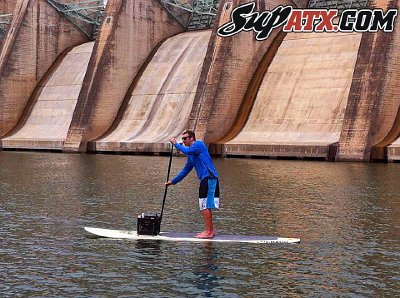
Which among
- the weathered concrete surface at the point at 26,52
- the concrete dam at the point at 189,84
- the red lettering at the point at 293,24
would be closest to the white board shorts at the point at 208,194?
the concrete dam at the point at 189,84

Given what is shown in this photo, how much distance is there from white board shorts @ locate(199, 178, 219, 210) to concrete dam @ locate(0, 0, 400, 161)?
2212 cm

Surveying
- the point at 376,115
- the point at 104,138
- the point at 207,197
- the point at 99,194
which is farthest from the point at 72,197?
the point at 104,138

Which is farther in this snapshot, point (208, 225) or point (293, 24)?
point (293, 24)

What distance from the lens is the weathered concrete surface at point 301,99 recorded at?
1449 inches

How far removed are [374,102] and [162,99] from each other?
1744 cm

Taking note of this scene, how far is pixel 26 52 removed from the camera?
A: 2238 inches

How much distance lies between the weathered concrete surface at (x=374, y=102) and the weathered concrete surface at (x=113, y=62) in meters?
18.0

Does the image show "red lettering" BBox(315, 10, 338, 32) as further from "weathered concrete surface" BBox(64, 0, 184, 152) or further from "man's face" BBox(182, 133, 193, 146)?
"man's face" BBox(182, 133, 193, 146)

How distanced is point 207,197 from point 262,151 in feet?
82.1

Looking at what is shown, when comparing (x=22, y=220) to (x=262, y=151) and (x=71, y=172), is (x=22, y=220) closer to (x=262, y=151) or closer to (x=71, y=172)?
(x=71, y=172)

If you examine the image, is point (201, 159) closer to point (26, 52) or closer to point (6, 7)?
point (26, 52)

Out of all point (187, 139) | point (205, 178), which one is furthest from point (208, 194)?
point (187, 139)

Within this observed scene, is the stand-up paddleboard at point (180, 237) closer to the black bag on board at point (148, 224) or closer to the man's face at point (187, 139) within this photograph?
the black bag on board at point (148, 224)

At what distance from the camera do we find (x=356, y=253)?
34.5 feet
